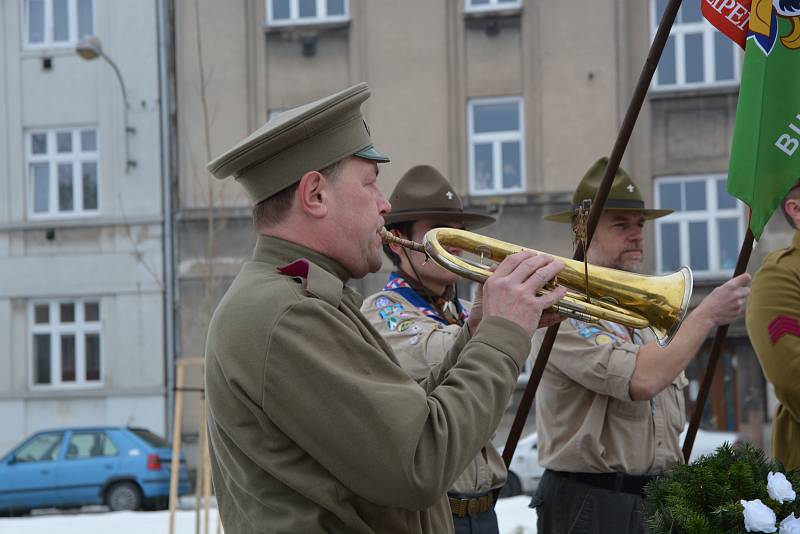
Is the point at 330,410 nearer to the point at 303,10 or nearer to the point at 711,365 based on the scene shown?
the point at 711,365

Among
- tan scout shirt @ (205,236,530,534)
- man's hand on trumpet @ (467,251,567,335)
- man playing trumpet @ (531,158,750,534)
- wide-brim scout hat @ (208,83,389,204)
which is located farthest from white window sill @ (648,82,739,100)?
tan scout shirt @ (205,236,530,534)

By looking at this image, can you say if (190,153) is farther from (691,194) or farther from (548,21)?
(691,194)

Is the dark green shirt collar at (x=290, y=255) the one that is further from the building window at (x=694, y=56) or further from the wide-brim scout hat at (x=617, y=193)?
the building window at (x=694, y=56)

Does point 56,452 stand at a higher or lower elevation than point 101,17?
lower

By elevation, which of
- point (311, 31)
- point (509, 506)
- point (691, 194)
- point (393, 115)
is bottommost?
point (509, 506)

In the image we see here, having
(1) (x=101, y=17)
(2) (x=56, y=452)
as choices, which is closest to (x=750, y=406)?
(2) (x=56, y=452)

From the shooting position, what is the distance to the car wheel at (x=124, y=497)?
14992mm

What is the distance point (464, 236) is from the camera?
2875 mm

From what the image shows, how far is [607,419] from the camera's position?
3984 mm

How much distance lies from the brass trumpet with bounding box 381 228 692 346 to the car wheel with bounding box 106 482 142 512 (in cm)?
1296

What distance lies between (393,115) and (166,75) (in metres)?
4.13

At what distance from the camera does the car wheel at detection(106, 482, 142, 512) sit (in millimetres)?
14992

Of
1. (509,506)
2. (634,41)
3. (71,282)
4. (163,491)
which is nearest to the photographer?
(509,506)

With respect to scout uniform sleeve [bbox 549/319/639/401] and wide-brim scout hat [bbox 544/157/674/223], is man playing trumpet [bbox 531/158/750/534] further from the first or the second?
wide-brim scout hat [bbox 544/157/674/223]
